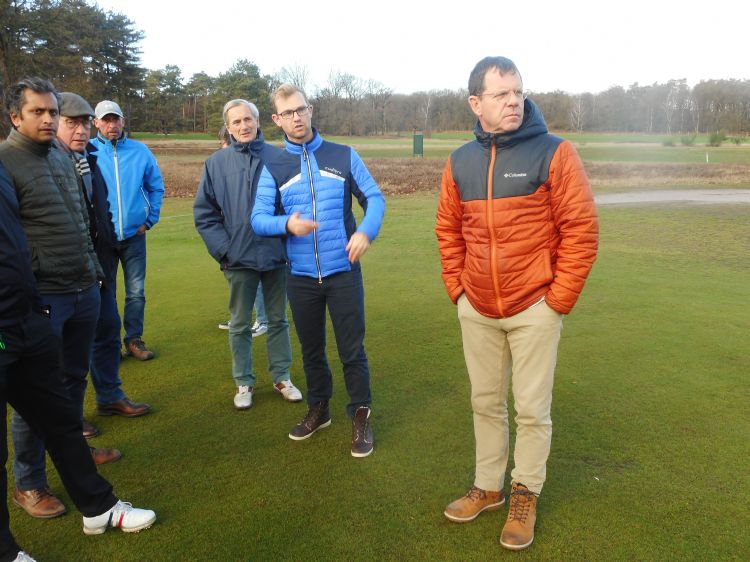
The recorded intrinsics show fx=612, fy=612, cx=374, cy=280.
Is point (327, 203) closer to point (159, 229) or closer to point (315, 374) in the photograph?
point (315, 374)

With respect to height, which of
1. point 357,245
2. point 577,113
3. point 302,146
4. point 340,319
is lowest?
point 340,319

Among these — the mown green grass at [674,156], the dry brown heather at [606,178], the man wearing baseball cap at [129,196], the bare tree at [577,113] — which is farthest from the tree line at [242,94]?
the man wearing baseball cap at [129,196]

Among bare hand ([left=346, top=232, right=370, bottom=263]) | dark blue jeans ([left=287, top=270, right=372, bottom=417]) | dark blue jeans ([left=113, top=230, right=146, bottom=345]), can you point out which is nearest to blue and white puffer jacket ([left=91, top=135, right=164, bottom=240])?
dark blue jeans ([left=113, top=230, right=146, bottom=345])

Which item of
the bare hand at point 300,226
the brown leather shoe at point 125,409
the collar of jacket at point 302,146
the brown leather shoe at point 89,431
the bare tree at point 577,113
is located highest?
the bare tree at point 577,113

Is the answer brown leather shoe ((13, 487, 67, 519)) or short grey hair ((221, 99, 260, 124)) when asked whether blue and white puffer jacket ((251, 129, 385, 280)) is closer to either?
short grey hair ((221, 99, 260, 124))

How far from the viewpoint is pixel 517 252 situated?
2.84 m

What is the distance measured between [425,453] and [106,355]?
2434mm

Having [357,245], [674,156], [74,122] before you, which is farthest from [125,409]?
Result: [674,156]

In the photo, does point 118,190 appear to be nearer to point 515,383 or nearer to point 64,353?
point 64,353

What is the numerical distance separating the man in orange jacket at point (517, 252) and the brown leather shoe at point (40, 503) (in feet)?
6.68

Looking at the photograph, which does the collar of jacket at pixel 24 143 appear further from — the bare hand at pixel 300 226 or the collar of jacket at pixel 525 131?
the collar of jacket at pixel 525 131

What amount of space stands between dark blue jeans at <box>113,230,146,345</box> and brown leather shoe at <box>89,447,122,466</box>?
196cm

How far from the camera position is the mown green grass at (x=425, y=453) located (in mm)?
2902

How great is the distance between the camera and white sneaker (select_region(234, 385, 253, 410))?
14.7 ft
